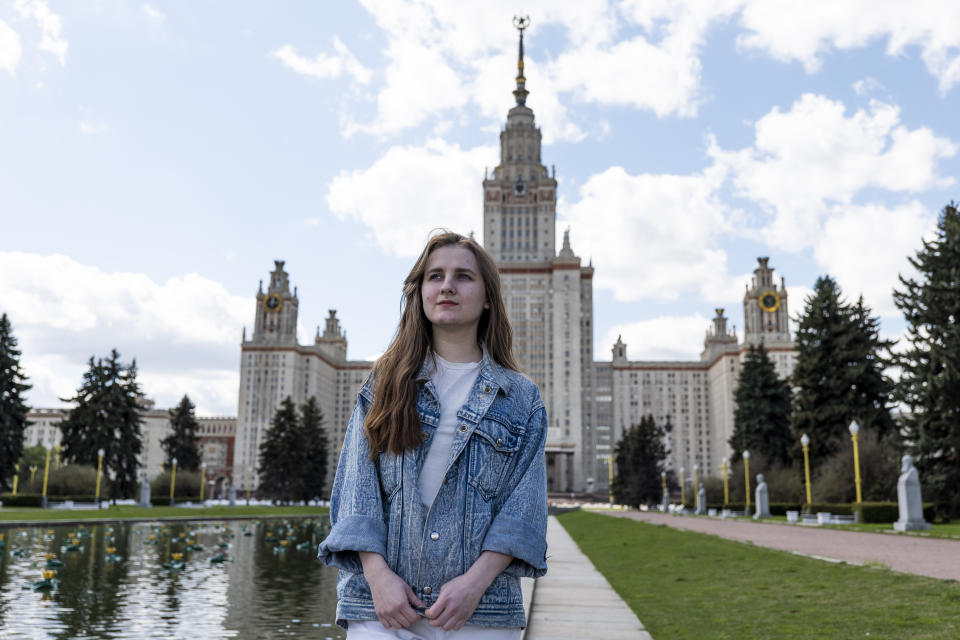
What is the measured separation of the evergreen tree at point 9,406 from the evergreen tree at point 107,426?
22.1 ft

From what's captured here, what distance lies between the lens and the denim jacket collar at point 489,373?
2965 mm

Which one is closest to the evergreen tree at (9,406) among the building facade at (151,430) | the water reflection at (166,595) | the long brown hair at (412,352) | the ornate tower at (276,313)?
A: the water reflection at (166,595)

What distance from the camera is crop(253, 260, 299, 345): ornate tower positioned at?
14588cm

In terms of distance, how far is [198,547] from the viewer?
788 inches

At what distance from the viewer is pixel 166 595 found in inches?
451

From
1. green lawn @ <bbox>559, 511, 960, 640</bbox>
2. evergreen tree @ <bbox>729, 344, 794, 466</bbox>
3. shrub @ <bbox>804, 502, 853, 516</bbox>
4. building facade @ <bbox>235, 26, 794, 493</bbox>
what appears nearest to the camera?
green lawn @ <bbox>559, 511, 960, 640</bbox>

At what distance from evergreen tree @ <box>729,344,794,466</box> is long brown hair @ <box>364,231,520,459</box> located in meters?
58.7

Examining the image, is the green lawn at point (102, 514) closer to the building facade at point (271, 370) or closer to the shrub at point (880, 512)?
the shrub at point (880, 512)

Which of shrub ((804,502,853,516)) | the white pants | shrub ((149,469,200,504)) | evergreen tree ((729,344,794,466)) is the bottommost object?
shrub ((149,469,200,504))

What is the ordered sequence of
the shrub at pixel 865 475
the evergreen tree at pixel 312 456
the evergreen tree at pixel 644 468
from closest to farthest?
the shrub at pixel 865 475
the evergreen tree at pixel 644 468
the evergreen tree at pixel 312 456

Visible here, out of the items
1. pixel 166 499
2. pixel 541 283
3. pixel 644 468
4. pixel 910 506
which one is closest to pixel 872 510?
pixel 910 506

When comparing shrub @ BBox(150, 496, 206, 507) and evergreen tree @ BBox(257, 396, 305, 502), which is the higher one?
evergreen tree @ BBox(257, 396, 305, 502)

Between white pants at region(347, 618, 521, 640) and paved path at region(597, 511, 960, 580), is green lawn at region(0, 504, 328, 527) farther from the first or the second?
white pants at region(347, 618, 521, 640)

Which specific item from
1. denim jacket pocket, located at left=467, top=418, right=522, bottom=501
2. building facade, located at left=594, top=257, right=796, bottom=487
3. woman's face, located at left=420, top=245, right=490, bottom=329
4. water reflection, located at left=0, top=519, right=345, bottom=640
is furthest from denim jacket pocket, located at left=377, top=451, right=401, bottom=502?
building facade, located at left=594, top=257, right=796, bottom=487
